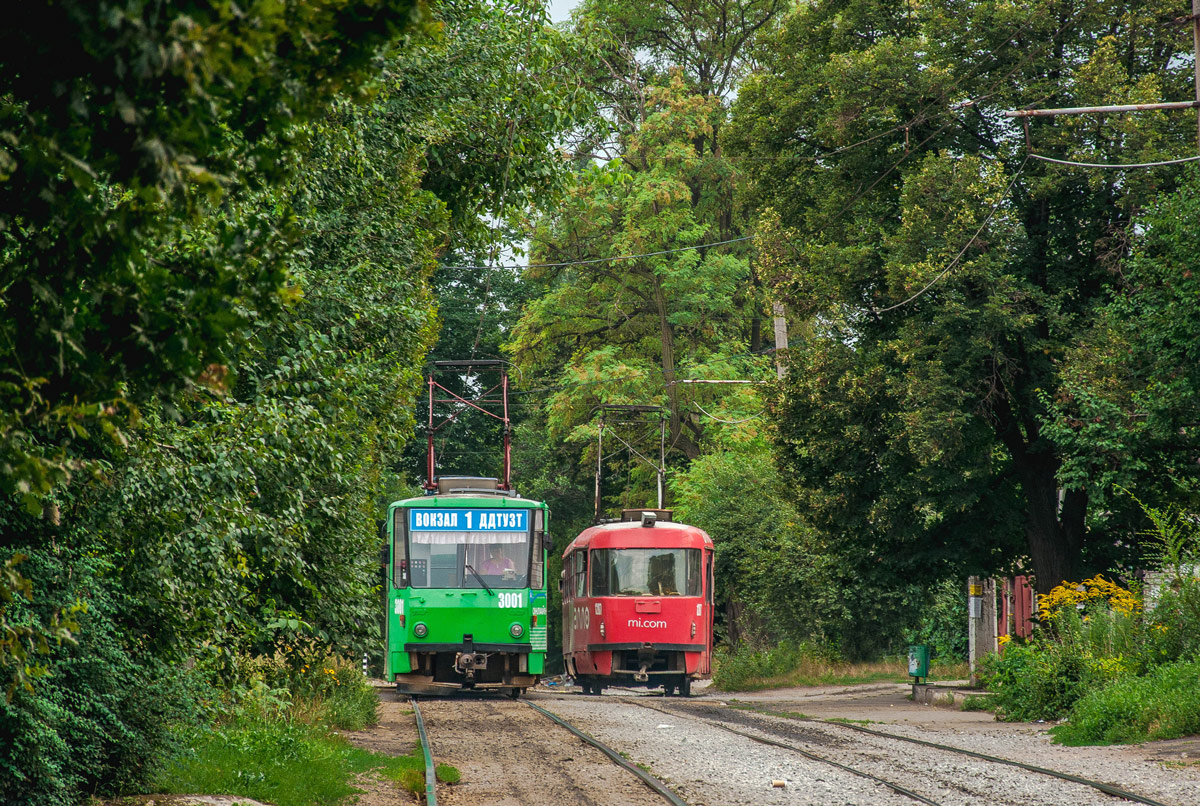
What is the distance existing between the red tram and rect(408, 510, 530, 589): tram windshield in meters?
4.54

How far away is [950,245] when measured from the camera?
21.9 metres

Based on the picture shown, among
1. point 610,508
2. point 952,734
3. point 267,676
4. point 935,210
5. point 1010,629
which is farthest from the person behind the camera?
point 610,508

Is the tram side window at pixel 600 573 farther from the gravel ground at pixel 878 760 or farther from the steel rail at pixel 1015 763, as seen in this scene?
the steel rail at pixel 1015 763

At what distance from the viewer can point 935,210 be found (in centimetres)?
2231

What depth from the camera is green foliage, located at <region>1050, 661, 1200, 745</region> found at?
50.3 feet

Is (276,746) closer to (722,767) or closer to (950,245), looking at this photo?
(722,767)

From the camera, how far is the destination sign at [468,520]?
23469 mm

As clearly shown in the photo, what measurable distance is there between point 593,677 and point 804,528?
18.3 feet

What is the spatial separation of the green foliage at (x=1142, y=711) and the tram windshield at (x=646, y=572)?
1141 cm

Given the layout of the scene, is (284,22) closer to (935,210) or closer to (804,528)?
(935,210)

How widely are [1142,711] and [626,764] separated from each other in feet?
23.0

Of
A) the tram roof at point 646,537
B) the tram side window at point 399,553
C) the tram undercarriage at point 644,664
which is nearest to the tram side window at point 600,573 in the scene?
the tram roof at point 646,537

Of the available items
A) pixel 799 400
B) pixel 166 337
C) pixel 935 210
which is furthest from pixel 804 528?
pixel 166 337

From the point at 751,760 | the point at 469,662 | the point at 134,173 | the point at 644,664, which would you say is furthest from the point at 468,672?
the point at 134,173
